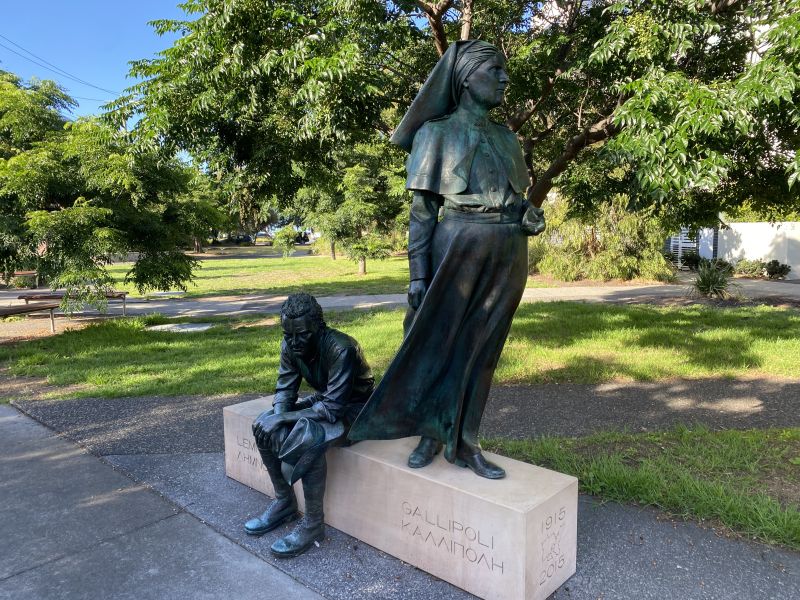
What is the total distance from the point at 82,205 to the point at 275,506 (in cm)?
757

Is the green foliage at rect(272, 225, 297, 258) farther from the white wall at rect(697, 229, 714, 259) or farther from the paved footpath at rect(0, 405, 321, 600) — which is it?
the paved footpath at rect(0, 405, 321, 600)

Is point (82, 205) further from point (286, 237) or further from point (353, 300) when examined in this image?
point (286, 237)

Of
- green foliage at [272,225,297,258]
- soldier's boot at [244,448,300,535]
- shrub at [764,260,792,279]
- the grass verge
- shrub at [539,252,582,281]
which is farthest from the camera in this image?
green foliage at [272,225,297,258]

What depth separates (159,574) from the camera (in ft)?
9.04

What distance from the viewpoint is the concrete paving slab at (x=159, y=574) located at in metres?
2.60

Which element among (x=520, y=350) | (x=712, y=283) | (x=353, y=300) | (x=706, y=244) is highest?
(x=706, y=244)

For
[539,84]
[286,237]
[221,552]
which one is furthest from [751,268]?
[221,552]

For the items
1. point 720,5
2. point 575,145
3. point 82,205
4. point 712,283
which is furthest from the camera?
point 712,283

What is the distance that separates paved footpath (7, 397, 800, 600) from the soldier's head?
1071mm

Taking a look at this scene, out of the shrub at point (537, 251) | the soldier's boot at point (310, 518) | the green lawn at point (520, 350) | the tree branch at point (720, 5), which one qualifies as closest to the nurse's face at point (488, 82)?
the soldier's boot at point (310, 518)

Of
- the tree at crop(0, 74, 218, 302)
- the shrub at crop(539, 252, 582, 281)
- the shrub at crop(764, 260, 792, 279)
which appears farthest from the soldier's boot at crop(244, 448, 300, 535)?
the shrub at crop(764, 260, 792, 279)

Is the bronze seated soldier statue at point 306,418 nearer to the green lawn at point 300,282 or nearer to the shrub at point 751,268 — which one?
the green lawn at point 300,282

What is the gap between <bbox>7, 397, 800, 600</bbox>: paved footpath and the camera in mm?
2617

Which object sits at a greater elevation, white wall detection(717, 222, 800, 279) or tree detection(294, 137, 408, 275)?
tree detection(294, 137, 408, 275)
